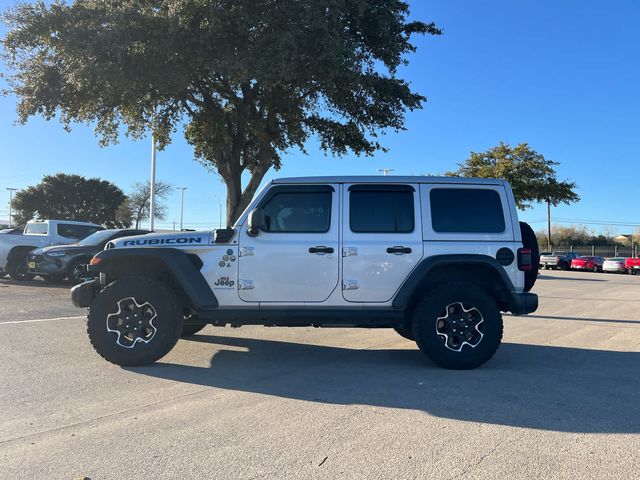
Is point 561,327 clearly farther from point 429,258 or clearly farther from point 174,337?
point 174,337

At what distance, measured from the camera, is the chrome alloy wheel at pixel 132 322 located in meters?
5.88

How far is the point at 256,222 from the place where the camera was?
19.3 feet

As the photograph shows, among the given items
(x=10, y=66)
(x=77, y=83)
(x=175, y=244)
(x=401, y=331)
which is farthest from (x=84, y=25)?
(x=401, y=331)

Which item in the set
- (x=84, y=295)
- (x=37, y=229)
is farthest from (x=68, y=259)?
(x=84, y=295)

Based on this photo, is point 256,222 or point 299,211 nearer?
point 256,222

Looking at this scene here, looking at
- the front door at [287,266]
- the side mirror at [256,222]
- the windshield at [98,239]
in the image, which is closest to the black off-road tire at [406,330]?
the front door at [287,266]

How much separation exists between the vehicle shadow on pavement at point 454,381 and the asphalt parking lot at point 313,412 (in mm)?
21

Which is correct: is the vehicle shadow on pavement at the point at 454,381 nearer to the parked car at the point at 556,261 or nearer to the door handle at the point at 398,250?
the door handle at the point at 398,250

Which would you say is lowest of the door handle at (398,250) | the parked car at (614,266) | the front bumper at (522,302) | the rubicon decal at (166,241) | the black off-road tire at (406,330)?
the parked car at (614,266)

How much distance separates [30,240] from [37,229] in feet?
3.42

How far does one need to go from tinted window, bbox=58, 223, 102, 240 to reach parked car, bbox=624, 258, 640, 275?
3709cm

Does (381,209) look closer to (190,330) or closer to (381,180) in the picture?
(381,180)

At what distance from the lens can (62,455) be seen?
3.61 meters

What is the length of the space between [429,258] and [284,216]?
5.67ft
